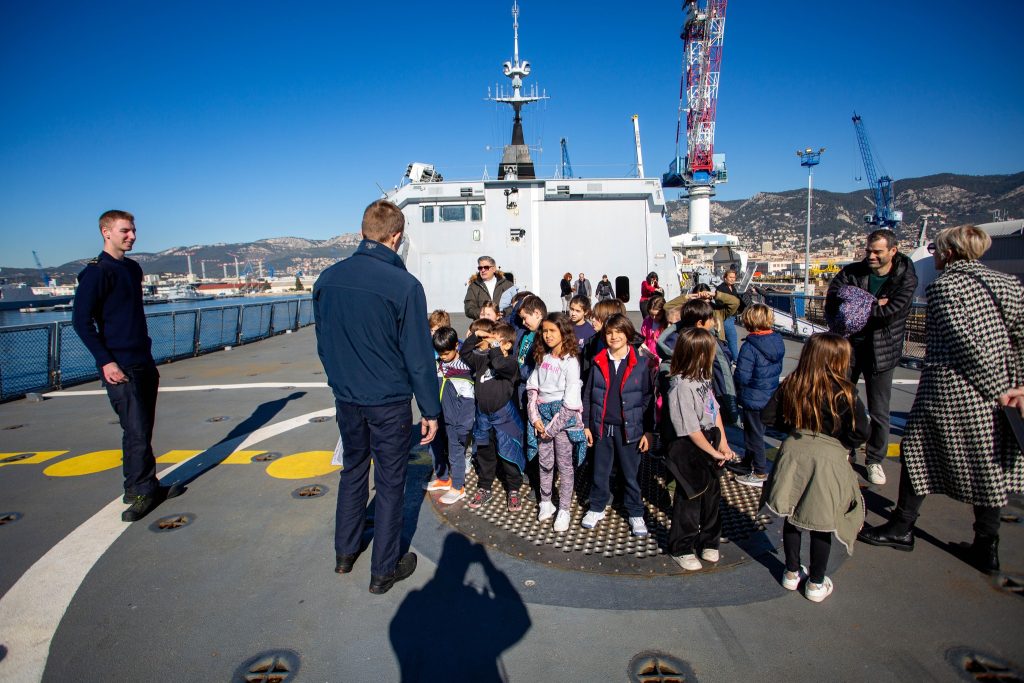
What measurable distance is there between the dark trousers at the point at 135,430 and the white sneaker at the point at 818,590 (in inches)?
186

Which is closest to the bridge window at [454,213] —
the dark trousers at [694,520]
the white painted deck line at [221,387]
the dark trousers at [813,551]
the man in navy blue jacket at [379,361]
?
the white painted deck line at [221,387]

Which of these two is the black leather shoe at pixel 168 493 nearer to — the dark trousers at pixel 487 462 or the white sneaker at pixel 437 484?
the white sneaker at pixel 437 484

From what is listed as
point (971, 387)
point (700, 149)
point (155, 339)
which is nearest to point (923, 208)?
point (700, 149)

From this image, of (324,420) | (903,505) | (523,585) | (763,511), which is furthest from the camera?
(324,420)

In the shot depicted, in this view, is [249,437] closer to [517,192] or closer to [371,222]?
[371,222]

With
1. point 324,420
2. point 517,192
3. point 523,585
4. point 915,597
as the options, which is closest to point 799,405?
point 915,597

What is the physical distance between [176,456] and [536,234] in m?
16.1

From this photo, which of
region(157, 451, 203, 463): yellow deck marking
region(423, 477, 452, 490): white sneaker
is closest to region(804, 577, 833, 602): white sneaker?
region(423, 477, 452, 490): white sneaker

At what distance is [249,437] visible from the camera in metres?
5.66

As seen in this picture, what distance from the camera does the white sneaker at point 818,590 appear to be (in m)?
2.61

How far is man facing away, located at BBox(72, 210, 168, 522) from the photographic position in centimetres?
355

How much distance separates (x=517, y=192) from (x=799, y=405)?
18013 millimetres

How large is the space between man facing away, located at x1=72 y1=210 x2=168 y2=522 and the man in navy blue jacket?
205 cm

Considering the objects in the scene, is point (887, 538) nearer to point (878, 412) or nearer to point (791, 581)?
point (791, 581)
